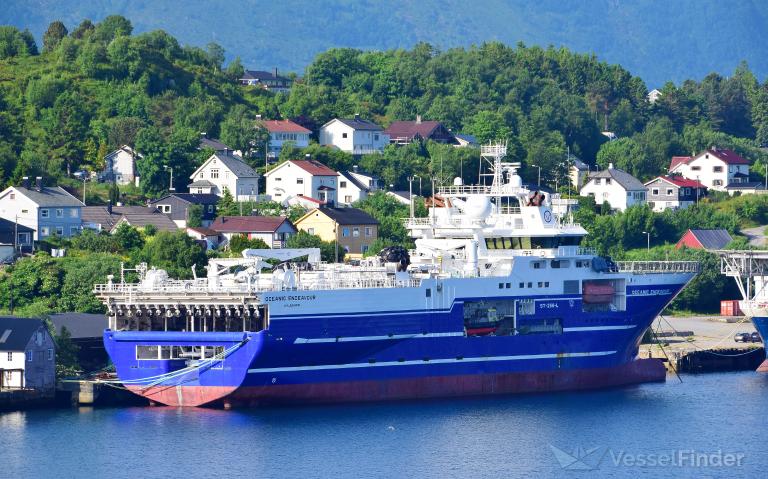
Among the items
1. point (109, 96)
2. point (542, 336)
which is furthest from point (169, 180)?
point (542, 336)

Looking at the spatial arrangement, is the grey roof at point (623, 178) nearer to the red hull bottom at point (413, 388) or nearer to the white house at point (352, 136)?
the white house at point (352, 136)

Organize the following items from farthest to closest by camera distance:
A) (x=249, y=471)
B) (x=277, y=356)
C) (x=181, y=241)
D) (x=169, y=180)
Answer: (x=169, y=180) < (x=181, y=241) < (x=277, y=356) < (x=249, y=471)

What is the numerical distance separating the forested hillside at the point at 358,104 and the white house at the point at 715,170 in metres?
2.68

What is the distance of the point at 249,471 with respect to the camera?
2173 inches

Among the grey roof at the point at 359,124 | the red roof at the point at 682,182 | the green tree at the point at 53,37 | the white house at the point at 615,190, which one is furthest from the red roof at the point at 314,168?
the green tree at the point at 53,37

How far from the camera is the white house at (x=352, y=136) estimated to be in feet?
419

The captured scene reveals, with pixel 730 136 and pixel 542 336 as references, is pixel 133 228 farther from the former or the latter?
pixel 730 136

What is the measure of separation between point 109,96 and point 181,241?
4352cm

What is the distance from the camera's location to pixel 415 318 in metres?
67.4

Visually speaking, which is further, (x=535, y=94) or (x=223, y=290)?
(x=535, y=94)

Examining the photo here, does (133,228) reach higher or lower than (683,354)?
higher

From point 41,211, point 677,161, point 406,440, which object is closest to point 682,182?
point 677,161

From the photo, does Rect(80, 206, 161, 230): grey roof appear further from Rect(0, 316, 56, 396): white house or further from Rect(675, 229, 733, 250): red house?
Rect(675, 229, 733, 250): red house

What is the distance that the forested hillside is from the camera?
387 ft
